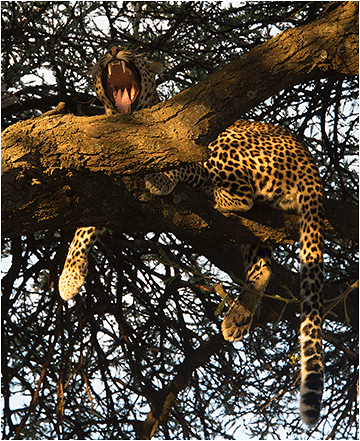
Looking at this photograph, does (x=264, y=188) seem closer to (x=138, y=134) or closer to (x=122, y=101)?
(x=122, y=101)

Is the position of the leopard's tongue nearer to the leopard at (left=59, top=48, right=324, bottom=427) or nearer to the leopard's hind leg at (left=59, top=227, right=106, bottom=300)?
the leopard at (left=59, top=48, right=324, bottom=427)

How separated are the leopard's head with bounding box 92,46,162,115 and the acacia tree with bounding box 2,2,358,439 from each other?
0.73 ft

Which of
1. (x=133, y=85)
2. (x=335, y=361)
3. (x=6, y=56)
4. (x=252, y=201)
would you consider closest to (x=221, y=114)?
(x=252, y=201)

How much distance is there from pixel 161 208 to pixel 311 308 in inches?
43.8

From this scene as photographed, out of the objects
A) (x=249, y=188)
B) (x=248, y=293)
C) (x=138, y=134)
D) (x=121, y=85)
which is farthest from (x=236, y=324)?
(x=121, y=85)

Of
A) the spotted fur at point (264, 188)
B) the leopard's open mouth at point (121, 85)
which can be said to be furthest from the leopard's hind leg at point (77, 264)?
the leopard's open mouth at point (121, 85)

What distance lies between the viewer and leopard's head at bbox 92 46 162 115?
4.47 meters

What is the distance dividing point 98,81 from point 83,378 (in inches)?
90.0

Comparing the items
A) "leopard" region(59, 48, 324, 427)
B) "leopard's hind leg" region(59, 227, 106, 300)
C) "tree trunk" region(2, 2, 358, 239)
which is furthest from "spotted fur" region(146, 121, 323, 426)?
"leopard's hind leg" region(59, 227, 106, 300)

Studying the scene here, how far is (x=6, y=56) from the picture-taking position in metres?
4.44

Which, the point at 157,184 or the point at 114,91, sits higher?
the point at 114,91

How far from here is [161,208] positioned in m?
3.68

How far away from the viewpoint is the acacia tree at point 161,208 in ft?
10.2

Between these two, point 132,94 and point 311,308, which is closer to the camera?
point 311,308
